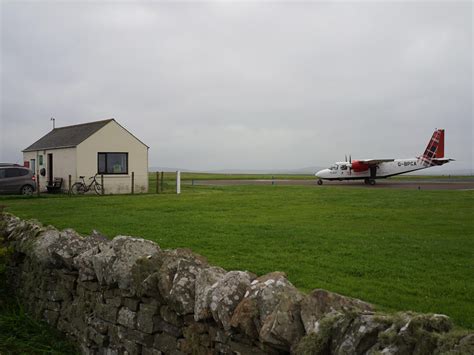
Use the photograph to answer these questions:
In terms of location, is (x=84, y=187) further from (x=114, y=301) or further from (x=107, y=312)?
(x=114, y=301)

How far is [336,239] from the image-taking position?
11.2 m

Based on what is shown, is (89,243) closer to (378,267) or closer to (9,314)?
(9,314)

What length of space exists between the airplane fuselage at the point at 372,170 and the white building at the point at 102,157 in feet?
64.3

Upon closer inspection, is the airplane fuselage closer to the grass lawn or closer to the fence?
the fence

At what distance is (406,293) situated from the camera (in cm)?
662

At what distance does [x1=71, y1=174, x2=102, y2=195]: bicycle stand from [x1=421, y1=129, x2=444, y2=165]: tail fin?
33905mm

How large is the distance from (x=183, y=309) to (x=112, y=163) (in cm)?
2895

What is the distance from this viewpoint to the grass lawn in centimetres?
689

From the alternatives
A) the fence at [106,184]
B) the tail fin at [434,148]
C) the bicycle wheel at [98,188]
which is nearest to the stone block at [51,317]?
the fence at [106,184]

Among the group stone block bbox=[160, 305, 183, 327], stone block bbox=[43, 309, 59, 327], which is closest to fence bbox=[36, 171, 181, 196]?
stone block bbox=[43, 309, 59, 327]

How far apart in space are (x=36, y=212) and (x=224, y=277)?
52.3 ft

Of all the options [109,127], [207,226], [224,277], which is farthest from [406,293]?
[109,127]

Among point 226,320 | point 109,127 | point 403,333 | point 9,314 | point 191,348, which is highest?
point 109,127

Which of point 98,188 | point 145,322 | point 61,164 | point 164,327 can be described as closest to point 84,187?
point 98,188
